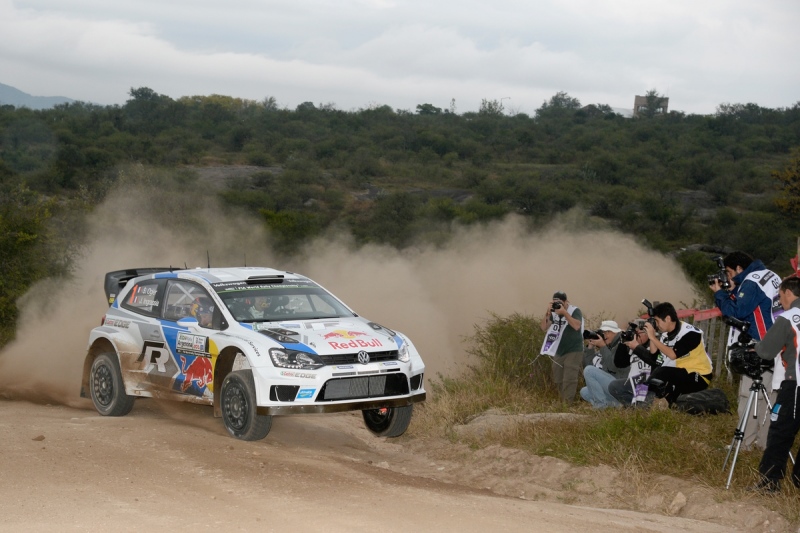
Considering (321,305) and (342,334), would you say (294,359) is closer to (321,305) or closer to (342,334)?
(342,334)

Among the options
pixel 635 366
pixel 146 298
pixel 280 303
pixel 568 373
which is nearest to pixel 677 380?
pixel 635 366

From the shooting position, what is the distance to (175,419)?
10758 mm

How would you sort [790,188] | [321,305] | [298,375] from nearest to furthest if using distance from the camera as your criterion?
1. [298,375]
2. [321,305]
3. [790,188]

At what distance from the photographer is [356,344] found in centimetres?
921

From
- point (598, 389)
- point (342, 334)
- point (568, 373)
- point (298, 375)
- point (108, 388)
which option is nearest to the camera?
point (298, 375)

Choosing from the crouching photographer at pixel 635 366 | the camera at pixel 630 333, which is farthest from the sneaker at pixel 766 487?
the camera at pixel 630 333

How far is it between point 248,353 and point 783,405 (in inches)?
184

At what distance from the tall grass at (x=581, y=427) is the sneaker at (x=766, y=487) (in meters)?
0.08

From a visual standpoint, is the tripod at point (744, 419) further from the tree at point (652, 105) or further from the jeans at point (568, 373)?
the tree at point (652, 105)

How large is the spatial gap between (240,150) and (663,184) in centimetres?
3211

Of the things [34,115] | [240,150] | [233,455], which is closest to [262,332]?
[233,455]

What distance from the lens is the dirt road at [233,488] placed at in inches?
249

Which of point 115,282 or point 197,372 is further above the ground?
point 115,282

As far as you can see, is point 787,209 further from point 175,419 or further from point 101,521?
point 101,521
